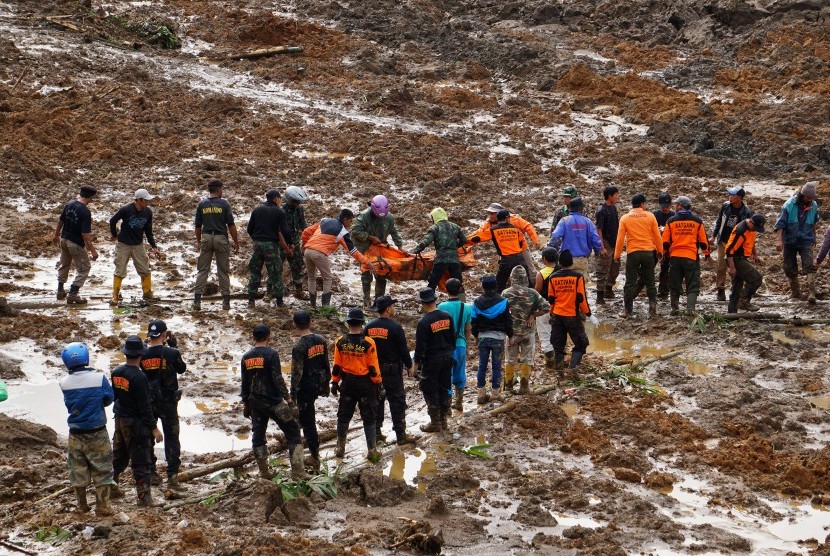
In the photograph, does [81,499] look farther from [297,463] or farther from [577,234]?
[577,234]

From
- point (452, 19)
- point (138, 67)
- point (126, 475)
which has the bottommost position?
point (126, 475)

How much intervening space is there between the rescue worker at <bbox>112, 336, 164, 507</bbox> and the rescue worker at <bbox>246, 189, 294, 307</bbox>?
18.3 feet

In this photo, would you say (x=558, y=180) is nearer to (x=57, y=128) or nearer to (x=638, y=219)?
(x=638, y=219)

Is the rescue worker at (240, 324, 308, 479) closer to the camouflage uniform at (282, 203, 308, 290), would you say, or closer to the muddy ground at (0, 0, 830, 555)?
the muddy ground at (0, 0, 830, 555)

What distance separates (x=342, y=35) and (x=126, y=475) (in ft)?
89.3

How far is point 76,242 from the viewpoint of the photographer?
48.8ft

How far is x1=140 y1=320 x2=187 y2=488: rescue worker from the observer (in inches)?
376

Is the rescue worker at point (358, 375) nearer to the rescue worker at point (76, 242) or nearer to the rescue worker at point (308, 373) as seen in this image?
the rescue worker at point (308, 373)

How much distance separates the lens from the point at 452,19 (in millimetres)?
38000

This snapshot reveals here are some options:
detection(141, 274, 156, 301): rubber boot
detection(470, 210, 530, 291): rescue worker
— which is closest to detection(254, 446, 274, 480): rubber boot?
detection(470, 210, 530, 291): rescue worker

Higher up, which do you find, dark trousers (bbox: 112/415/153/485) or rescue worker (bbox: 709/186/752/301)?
rescue worker (bbox: 709/186/752/301)

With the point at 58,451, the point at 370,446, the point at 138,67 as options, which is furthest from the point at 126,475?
the point at 138,67

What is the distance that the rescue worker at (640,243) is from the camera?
47.5ft

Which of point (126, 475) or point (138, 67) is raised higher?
point (138, 67)
